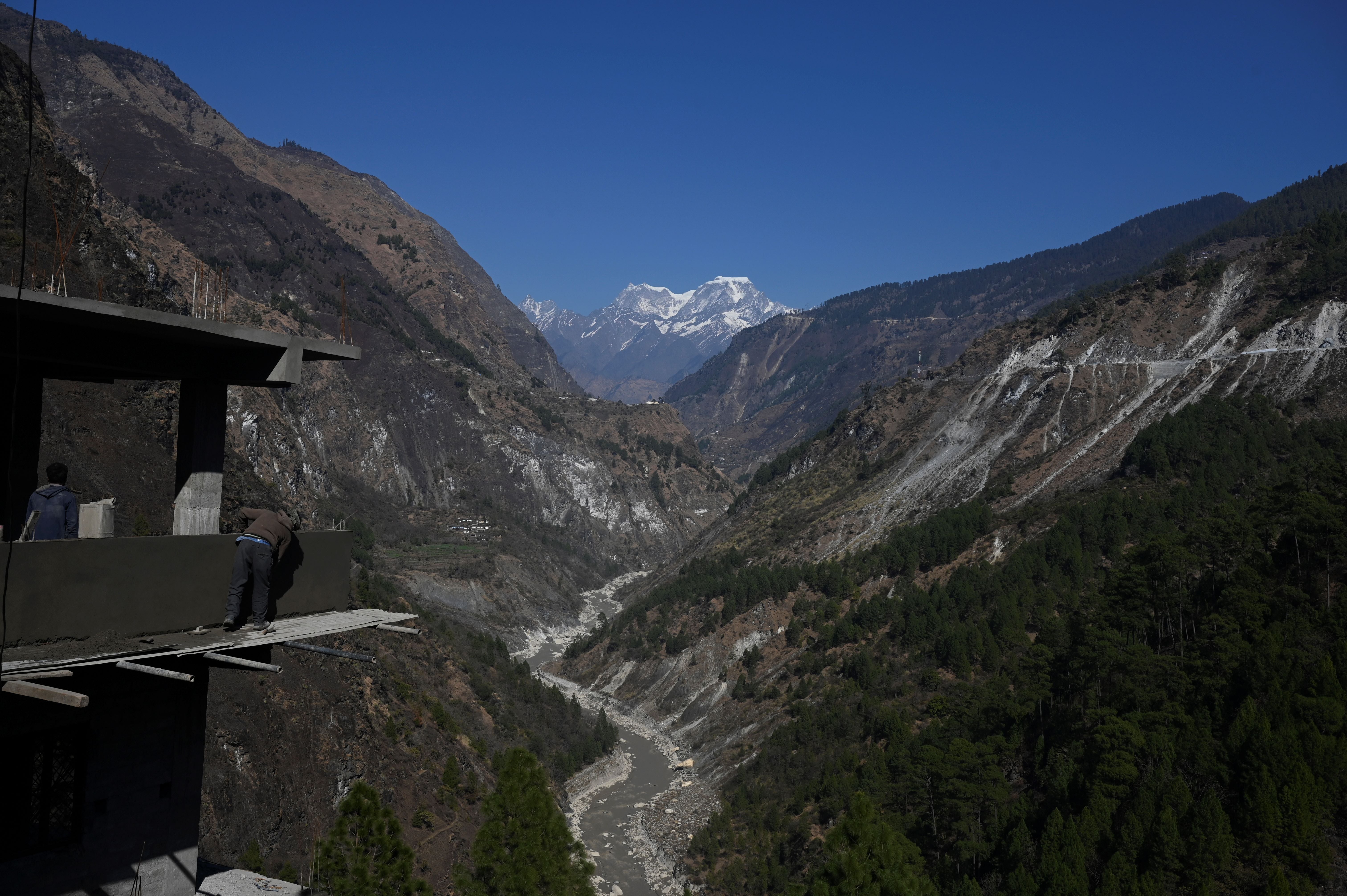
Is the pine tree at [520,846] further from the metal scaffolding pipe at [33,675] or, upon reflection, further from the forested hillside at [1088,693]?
the metal scaffolding pipe at [33,675]

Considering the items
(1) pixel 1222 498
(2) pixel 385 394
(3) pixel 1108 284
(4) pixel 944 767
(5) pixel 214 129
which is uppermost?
(5) pixel 214 129

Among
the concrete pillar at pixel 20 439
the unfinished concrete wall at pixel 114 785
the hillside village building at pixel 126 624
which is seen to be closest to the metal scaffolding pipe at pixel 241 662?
the hillside village building at pixel 126 624

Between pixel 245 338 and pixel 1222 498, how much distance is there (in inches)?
2478

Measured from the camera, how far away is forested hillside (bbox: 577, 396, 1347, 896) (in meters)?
29.1

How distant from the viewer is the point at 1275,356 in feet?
248

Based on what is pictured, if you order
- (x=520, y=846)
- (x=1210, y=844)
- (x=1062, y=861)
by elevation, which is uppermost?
(x=520, y=846)

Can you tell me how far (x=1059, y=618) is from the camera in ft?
169

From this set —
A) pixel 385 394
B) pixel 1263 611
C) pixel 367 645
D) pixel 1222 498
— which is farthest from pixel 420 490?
pixel 1263 611

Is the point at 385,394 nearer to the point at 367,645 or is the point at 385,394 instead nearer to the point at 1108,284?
the point at 367,645

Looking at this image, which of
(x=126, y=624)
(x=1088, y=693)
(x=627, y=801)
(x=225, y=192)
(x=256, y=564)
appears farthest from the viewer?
(x=225, y=192)

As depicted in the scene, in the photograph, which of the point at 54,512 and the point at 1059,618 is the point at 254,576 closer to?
the point at 54,512

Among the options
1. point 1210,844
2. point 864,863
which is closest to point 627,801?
point 864,863

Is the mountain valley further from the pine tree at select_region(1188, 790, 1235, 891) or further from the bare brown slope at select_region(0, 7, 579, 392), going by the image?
the bare brown slope at select_region(0, 7, 579, 392)

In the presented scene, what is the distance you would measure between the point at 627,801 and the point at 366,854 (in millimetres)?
38229
